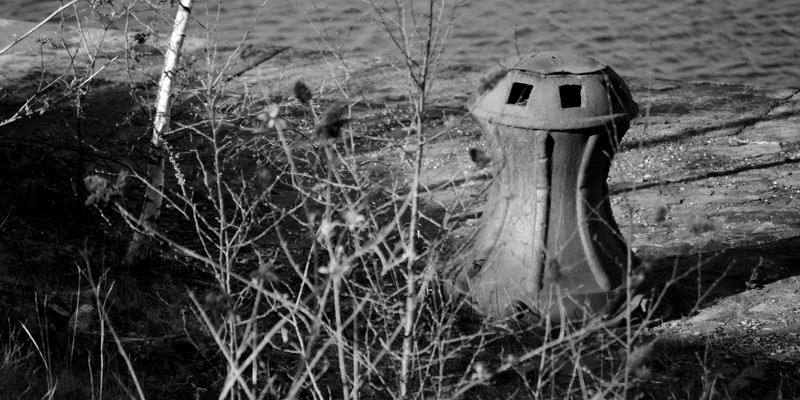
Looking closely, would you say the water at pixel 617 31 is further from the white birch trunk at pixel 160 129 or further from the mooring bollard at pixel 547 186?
the mooring bollard at pixel 547 186

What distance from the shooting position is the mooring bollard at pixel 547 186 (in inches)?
179

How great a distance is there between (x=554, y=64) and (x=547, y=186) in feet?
1.84

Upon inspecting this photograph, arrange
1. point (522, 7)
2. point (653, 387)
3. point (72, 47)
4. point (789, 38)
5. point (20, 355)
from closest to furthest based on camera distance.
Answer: point (20, 355) < point (653, 387) < point (72, 47) < point (789, 38) < point (522, 7)

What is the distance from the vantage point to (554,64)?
15.3 ft

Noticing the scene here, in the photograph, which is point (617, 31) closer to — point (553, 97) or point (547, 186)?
point (547, 186)

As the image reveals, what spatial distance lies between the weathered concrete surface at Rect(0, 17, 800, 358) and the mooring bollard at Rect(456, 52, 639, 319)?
0.34 meters

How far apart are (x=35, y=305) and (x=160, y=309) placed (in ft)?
1.85

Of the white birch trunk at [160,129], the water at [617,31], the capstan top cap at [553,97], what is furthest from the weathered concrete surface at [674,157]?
the water at [617,31]

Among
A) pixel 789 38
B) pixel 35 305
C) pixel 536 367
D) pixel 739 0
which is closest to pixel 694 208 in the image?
pixel 536 367

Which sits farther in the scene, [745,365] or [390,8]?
[390,8]

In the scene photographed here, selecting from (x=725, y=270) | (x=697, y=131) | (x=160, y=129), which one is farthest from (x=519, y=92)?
(x=697, y=131)

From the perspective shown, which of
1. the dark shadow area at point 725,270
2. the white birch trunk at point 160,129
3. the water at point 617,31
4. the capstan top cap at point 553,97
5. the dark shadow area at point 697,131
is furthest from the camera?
the water at point 617,31

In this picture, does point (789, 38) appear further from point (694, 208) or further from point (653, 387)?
point (653, 387)

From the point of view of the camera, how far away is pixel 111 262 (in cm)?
514
